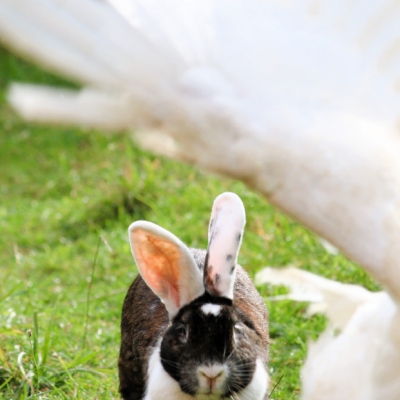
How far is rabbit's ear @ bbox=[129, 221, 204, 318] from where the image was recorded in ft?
10.2

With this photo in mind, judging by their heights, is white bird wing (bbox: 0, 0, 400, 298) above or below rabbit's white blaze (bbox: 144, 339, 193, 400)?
above

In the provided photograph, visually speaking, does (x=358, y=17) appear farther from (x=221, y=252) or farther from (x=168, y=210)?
(x=168, y=210)

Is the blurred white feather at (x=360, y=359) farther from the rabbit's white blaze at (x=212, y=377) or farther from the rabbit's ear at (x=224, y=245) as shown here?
the rabbit's ear at (x=224, y=245)

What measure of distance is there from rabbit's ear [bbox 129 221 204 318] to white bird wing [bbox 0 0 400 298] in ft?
1.99

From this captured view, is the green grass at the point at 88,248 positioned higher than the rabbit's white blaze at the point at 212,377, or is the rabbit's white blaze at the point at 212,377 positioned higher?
the rabbit's white blaze at the point at 212,377

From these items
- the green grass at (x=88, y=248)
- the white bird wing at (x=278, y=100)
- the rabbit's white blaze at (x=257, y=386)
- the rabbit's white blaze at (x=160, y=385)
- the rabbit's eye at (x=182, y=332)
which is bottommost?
the green grass at (x=88, y=248)

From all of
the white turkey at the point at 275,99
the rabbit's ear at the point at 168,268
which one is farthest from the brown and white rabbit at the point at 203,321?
the white turkey at the point at 275,99

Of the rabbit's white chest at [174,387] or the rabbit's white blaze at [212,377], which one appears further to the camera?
the rabbit's white chest at [174,387]

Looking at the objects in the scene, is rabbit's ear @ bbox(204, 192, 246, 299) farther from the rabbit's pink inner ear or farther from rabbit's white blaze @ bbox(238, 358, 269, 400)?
rabbit's white blaze @ bbox(238, 358, 269, 400)

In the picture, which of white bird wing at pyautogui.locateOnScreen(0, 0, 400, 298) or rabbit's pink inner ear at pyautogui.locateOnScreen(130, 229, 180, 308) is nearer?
white bird wing at pyautogui.locateOnScreen(0, 0, 400, 298)

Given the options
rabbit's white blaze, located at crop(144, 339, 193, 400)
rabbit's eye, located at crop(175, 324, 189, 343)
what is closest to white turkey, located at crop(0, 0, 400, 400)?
rabbit's eye, located at crop(175, 324, 189, 343)

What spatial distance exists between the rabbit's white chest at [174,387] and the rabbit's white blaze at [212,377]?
52 millimetres

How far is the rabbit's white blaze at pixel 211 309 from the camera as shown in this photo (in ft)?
10.0

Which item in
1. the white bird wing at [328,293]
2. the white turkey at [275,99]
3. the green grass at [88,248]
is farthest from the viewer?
the green grass at [88,248]
